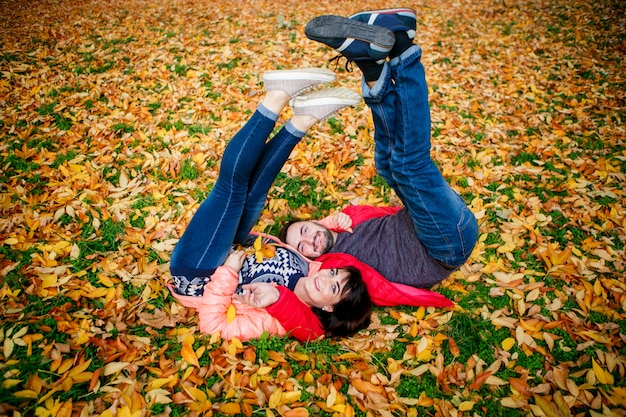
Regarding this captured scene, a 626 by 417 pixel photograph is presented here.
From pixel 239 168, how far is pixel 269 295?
2.89 ft

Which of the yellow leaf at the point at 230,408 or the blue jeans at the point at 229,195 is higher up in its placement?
the blue jeans at the point at 229,195

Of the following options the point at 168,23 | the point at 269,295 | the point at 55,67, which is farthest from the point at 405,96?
the point at 168,23

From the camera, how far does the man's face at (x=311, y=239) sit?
299 cm

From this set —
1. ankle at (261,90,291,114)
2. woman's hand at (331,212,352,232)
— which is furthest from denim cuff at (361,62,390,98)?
woman's hand at (331,212,352,232)

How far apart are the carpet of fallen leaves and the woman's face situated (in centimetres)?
33

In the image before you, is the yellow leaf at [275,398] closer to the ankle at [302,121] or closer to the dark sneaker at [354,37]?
the ankle at [302,121]

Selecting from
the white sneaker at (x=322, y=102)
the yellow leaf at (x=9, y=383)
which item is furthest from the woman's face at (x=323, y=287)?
the yellow leaf at (x=9, y=383)

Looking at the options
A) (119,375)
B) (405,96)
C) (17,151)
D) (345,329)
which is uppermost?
(405,96)

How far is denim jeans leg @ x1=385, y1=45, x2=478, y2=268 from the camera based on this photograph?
2078 millimetres

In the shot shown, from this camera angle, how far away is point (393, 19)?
208 cm

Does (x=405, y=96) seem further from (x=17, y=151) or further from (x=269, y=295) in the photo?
(x=17, y=151)

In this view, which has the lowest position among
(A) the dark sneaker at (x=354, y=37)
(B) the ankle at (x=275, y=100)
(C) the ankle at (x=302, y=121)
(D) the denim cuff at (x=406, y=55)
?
(C) the ankle at (x=302, y=121)

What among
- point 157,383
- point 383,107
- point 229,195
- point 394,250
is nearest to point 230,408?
point 157,383

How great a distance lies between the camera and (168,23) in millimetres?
7219
